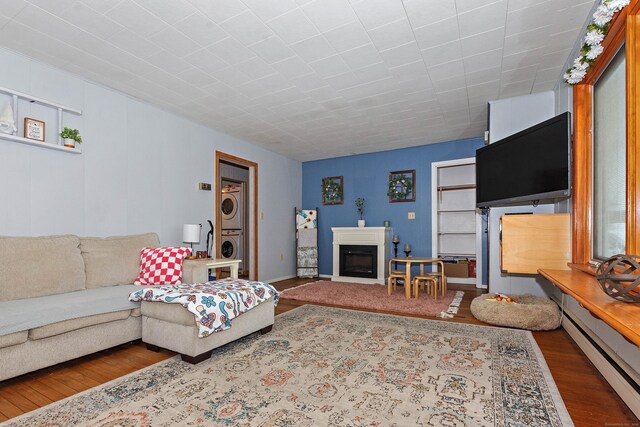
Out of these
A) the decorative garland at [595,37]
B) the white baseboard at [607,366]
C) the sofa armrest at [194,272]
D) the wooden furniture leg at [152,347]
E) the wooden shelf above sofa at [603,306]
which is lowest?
the wooden furniture leg at [152,347]

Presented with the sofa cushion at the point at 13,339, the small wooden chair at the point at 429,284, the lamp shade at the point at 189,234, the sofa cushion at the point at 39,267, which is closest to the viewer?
the sofa cushion at the point at 13,339

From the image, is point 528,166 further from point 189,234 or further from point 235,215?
point 235,215

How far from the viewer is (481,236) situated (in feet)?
17.3

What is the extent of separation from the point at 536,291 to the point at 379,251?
2.63 metres

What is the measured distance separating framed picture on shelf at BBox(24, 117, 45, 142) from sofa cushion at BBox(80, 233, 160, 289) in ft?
3.25

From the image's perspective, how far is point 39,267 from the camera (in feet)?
8.45

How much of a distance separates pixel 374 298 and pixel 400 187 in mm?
2494

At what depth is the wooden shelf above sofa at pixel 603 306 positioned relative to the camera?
113 cm

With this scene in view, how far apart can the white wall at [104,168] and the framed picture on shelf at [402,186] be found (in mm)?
3024

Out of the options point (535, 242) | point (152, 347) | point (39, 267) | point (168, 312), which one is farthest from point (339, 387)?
point (39, 267)

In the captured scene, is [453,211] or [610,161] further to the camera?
[453,211]

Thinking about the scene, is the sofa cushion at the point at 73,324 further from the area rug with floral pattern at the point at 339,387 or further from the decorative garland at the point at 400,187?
the decorative garland at the point at 400,187

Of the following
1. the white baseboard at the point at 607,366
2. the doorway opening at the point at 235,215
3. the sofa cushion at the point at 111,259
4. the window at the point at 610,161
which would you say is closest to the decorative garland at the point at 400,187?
the doorway opening at the point at 235,215

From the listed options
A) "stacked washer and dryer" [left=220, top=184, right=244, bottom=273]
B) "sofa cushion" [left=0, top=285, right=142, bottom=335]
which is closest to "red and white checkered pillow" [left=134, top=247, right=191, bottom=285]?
"sofa cushion" [left=0, top=285, right=142, bottom=335]
